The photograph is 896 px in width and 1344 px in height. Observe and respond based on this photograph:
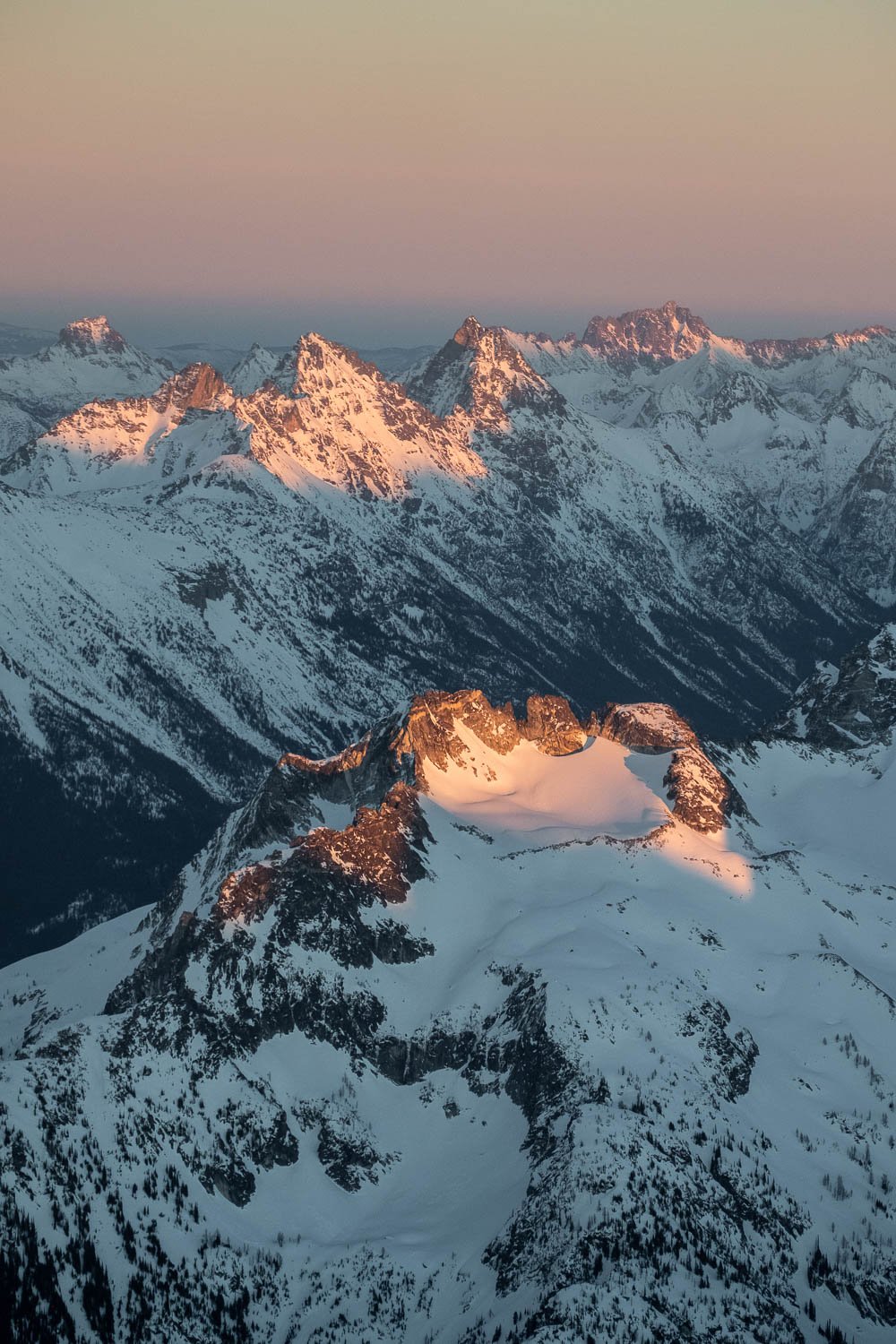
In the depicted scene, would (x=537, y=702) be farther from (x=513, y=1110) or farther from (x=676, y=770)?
(x=513, y=1110)

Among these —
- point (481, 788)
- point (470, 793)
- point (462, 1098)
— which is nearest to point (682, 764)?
point (481, 788)

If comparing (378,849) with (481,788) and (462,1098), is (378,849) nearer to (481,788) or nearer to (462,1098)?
(462,1098)

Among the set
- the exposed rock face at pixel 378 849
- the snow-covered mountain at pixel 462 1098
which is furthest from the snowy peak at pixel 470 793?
the snow-covered mountain at pixel 462 1098

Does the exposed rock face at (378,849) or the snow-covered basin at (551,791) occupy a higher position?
the exposed rock face at (378,849)

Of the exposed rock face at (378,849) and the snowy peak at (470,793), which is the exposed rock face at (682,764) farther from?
the exposed rock face at (378,849)

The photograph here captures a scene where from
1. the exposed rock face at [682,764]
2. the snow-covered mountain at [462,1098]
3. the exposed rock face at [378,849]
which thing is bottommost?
the exposed rock face at [682,764]

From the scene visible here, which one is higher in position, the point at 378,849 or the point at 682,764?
the point at 378,849
